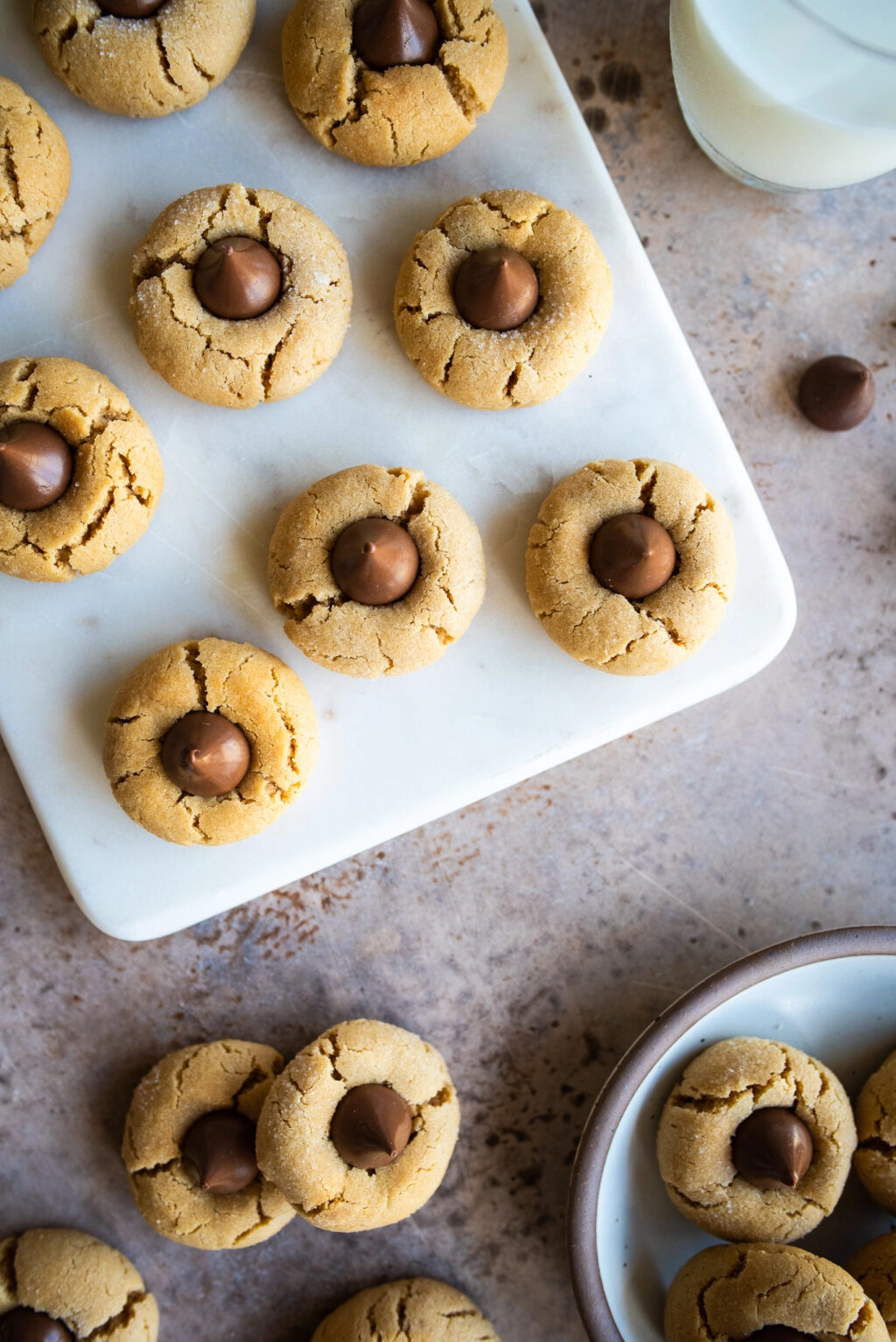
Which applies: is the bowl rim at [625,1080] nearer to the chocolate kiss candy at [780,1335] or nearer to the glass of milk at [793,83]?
the chocolate kiss candy at [780,1335]

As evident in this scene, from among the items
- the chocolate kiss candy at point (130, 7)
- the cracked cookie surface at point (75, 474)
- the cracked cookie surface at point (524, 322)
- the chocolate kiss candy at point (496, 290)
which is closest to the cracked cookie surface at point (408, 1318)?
the cracked cookie surface at point (75, 474)

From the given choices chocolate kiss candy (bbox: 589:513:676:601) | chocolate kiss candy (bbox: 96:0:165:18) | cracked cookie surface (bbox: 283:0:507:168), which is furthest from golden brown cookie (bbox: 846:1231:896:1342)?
chocolate kiss candy (bbox: 96:0:165:18)

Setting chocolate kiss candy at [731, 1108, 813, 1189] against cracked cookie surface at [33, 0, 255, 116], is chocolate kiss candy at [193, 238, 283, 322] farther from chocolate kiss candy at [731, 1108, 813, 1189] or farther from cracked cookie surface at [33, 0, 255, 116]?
chocolate kiss candy at [731, 1108, 813, 1189]

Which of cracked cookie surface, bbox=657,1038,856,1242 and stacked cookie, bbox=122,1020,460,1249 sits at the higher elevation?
stacked cookie, bbox=122,1020,460,1249

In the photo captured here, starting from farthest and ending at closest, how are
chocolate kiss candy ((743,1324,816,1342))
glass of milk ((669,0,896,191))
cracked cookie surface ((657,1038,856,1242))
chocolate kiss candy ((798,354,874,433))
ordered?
chocolate kiss candy ((798,354,874,433))
cracked cookie surface ((657,1038,856,1242))
chocolate kiss candy ((743,1324,816,1342))
glass of milk ((669,0,896,191))

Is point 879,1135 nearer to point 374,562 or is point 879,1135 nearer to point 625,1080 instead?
point 625,1080

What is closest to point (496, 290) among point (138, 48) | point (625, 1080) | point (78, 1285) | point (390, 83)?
point (390, 83)
